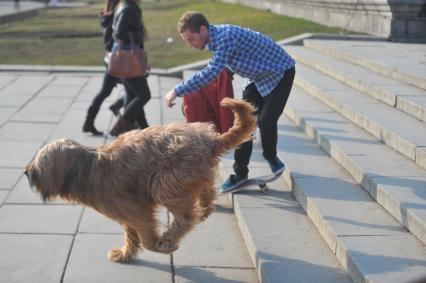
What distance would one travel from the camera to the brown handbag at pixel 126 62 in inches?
335

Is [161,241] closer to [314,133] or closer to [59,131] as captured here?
[314,133]

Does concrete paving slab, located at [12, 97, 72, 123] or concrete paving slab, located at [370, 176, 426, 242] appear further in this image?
concrete paving slab, located at [12, 97, 72, 123]

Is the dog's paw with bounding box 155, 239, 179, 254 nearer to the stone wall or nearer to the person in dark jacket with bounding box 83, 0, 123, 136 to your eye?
the person in dark jacket with bounding box 83, 0, 123, 136

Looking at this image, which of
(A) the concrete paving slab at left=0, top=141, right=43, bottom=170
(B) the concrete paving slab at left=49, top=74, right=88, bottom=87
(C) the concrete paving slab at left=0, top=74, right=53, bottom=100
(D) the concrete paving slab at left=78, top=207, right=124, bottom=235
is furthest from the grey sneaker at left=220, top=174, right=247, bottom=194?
(B) the concrete paving slab at left=49, top=74, right=88, bottom=87

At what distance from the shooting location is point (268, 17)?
2072 centimetres

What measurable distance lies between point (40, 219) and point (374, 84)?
4923 millimetres

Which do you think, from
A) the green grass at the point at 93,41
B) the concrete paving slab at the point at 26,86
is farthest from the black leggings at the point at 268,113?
the green grass at the point at 93,41

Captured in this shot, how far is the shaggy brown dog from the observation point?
465 centimetres

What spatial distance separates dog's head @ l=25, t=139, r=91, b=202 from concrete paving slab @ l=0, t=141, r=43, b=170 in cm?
306

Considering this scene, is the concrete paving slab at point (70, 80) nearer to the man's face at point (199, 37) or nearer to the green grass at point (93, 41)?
the green grass at point (93, 41)

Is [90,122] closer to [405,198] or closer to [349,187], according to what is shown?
[349,187]

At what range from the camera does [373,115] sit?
763 centimetres

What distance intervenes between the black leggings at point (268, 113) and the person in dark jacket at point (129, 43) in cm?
258

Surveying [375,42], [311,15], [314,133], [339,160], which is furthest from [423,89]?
[311,15]
